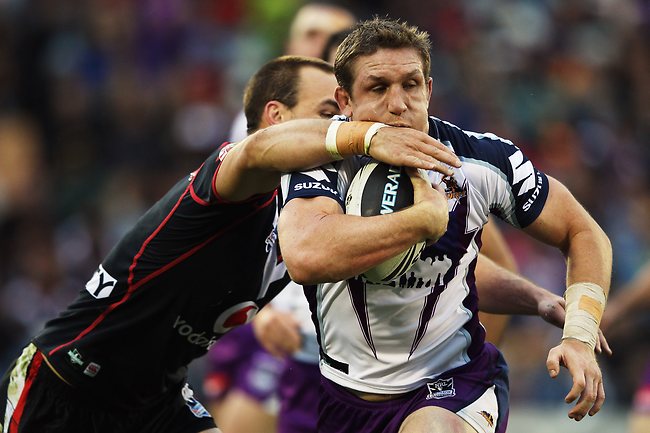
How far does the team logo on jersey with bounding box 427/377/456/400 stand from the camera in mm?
4652

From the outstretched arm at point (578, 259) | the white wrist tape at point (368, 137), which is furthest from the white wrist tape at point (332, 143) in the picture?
the outstretched arm at point (578, 259)

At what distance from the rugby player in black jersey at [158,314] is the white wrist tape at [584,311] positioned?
1359 mm

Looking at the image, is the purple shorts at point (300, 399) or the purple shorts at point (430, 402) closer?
the purple shorts at point (430, 402)

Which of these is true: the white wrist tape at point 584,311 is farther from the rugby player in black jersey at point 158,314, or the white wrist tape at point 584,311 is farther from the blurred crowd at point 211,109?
the blurred crowd at point 211,109

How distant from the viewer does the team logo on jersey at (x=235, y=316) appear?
5422mm

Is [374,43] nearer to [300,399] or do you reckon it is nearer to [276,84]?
[276,84]

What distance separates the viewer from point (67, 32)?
1300 centimetres

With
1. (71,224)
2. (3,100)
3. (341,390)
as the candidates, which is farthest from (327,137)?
(3,100)

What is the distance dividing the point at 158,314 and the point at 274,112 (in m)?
1.18

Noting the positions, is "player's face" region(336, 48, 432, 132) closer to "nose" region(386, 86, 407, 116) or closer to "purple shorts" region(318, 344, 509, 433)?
"nose" region(386, 86, 407, 116)

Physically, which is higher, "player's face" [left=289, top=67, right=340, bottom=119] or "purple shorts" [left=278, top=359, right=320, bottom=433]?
"player's face" [left=289, top=67, right=340, bottom=119]

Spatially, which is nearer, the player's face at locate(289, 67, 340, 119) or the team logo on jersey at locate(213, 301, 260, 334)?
the team logo on jersey at locate(213, 301, 260, 334)

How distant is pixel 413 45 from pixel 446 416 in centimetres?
151

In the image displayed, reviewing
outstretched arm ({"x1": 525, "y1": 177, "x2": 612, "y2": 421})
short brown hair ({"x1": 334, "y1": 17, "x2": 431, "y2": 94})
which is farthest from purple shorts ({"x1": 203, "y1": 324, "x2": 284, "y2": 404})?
short brown hair ({"x1": 334, "y1": 17, "x2": 431, "y2": 94})
